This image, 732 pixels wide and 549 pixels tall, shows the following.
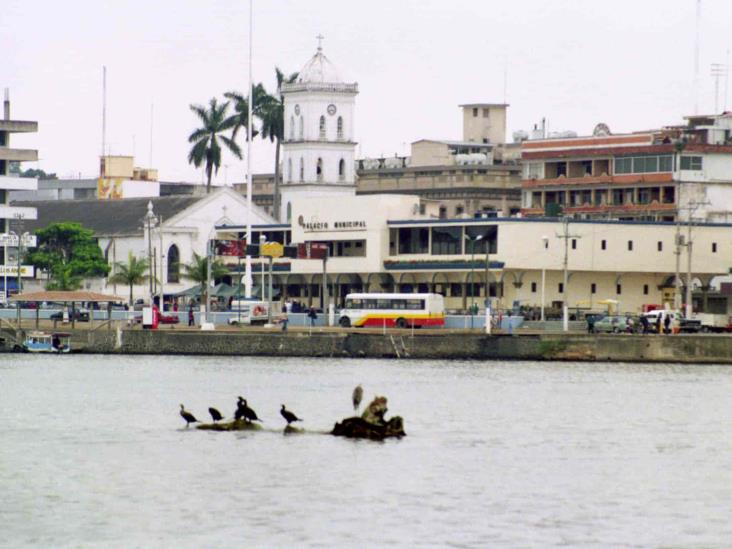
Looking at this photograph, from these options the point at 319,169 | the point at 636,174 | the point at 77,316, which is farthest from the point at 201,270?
the point at 636,174

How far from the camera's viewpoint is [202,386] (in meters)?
84.0

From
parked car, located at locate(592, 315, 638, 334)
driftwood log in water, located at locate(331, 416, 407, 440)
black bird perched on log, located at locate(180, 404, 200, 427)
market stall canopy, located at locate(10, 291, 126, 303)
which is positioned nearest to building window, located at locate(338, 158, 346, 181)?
market stall canopy, located at locate(10, 291, 126, 303)

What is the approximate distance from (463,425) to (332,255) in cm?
7070

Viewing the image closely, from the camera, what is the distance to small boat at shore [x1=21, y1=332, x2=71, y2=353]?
105m

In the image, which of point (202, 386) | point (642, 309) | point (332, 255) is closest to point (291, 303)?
point (332, 255)

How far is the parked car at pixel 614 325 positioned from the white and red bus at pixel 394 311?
11.3m

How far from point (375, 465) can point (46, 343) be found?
5327 centimetres

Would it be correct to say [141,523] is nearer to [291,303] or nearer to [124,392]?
[124,392]

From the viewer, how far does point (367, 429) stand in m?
60.9

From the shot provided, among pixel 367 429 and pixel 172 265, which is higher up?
pixel 172 265

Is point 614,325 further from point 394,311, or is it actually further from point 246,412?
point 246,412

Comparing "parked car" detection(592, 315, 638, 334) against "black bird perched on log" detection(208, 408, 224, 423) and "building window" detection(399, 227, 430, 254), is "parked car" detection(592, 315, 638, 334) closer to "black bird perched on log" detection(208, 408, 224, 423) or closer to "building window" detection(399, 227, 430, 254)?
"building window" detection(399, 227, 430, 254)

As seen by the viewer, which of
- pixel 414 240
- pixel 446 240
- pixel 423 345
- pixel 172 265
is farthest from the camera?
pixel 172 265

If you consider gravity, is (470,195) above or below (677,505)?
above
